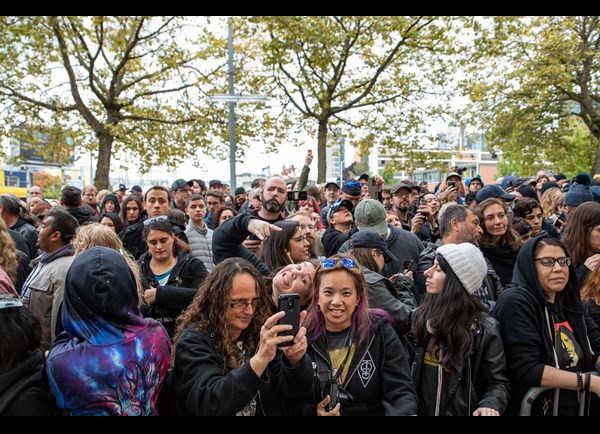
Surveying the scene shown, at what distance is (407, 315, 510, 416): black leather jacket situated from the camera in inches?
111

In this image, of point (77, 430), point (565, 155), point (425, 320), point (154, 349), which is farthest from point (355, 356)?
point (565, 155)

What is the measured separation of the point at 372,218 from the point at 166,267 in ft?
6.67

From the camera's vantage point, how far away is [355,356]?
9.11 feet

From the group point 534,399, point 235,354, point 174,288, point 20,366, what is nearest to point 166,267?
point 174,288

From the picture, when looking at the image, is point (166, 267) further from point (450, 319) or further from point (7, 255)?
point (450, 319)

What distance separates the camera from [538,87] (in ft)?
57.8

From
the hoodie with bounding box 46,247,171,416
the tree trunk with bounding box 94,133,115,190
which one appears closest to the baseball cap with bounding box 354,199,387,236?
the hoodie with bounding box 46,247,171,416

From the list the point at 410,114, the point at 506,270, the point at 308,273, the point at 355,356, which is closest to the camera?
the point at 355,356

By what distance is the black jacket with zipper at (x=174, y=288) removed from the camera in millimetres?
3791

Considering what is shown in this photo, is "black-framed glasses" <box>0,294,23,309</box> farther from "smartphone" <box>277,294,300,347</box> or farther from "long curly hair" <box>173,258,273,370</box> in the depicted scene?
"smartphone" <box>277,294,300,347</box>

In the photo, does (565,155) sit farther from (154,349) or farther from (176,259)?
(154,349)

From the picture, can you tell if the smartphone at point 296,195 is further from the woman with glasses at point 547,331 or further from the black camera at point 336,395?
the black camera at point 336,395

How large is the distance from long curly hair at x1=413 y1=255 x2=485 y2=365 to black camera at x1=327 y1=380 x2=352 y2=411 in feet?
2.06

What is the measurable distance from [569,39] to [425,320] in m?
17.2
